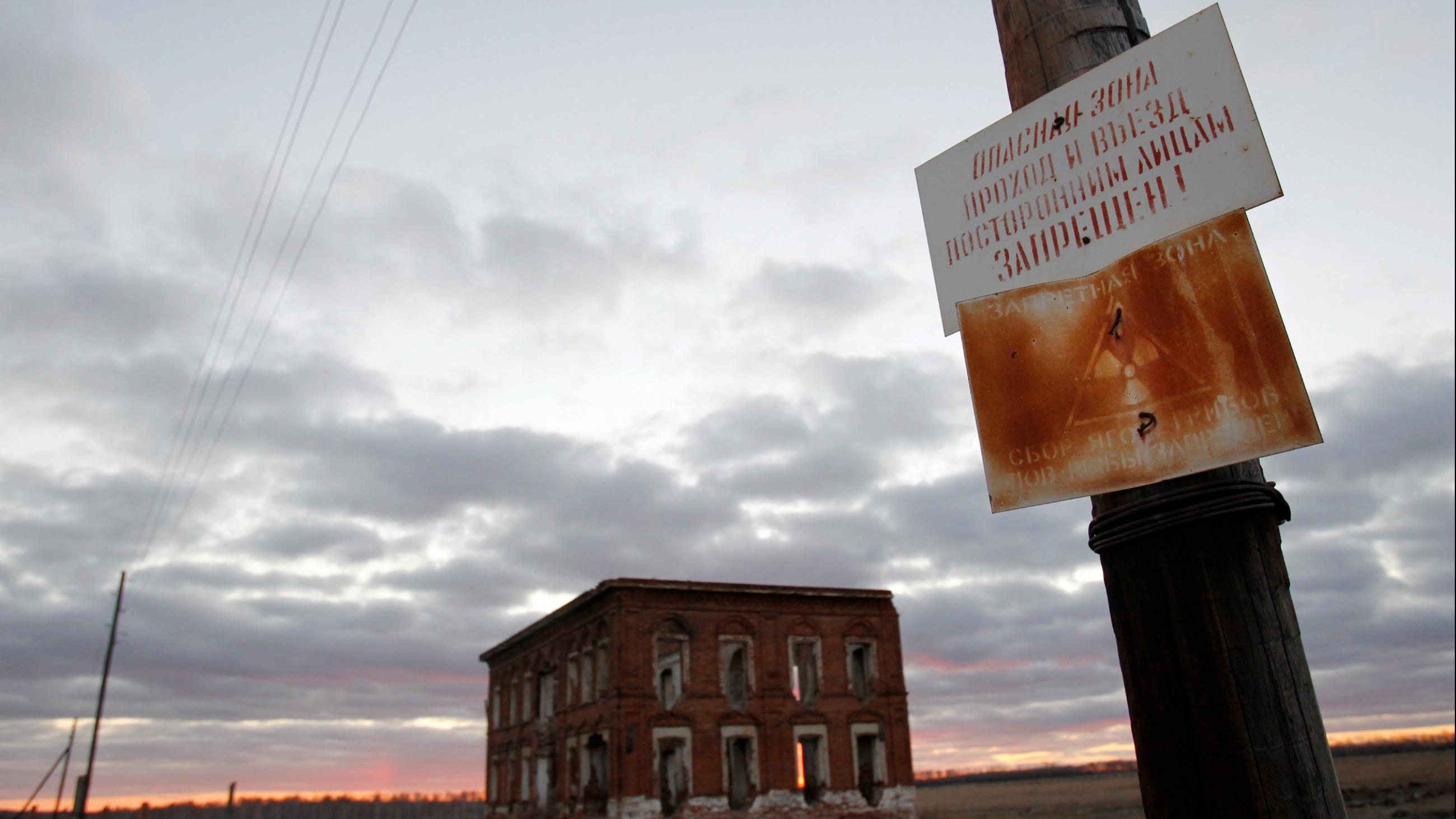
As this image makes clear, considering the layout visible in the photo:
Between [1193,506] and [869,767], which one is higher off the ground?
[1193,506]

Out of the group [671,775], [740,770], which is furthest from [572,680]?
[740,770]

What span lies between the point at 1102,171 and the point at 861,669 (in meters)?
34.9

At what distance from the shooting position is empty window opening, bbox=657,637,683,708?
3222 cm

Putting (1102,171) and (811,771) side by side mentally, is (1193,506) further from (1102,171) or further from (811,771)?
(811,771)

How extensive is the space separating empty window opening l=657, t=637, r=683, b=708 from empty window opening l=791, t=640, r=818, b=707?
434 cm

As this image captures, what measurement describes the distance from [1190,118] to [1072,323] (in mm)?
494

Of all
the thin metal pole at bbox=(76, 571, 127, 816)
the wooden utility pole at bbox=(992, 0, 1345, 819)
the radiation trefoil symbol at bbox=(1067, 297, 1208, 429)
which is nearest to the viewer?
the wooden utility pole at bbox=(992, 0, 1345, 819)

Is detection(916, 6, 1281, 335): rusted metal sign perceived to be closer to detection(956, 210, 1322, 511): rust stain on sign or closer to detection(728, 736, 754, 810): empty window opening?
detection(956, 210, 1322, 511): rust stain on sign

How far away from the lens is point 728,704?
32.2 meters

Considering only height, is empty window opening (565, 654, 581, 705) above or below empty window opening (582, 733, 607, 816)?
above

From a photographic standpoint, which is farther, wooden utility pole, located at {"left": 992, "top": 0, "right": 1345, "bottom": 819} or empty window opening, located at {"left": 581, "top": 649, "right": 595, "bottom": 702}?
empty window opening, located at {"left": 581, "top": 649, "right": 595, "bottom": 702}

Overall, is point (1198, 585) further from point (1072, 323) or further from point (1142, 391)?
point (1072, 323)

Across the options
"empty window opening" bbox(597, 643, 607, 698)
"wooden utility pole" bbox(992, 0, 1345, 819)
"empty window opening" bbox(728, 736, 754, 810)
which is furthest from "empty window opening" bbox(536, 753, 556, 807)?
"wooden utility pole" bbox(992, 0, 1345, 819)

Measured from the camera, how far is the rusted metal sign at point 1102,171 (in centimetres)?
182
